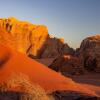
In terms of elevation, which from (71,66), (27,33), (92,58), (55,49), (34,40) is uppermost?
(27,33)

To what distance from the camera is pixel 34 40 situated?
57.5 metres

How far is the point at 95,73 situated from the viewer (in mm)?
26172

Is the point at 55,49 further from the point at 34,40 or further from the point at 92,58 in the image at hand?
the point at 92,58

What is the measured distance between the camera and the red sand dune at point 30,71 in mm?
11058

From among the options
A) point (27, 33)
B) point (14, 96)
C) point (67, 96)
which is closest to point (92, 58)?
point (67, 96)

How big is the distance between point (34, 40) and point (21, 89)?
4790 cm

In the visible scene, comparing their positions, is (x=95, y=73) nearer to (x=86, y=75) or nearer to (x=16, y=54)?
(x=86, y=75)

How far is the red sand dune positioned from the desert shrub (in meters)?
0.49

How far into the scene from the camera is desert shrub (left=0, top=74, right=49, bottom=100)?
341 inches

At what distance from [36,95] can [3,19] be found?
52638mm

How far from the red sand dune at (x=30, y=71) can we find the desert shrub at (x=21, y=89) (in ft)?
1.61

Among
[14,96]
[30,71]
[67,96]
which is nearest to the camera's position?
[14,96]

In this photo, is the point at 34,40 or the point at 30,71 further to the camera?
the point at 34,40

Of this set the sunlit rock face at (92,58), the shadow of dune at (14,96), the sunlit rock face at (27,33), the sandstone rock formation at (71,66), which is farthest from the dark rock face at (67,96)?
the sunlit rock face at (27,33)
